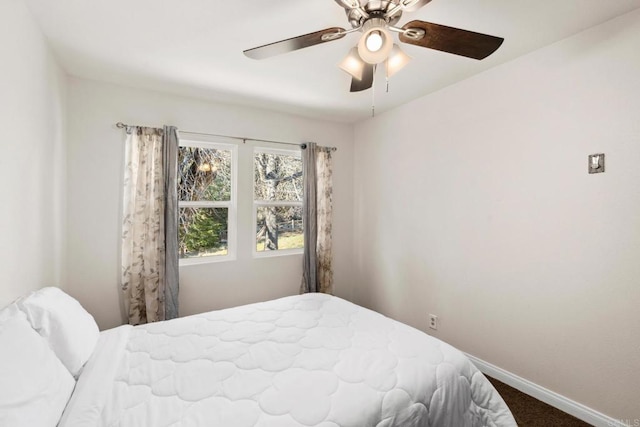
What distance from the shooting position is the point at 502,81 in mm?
2328

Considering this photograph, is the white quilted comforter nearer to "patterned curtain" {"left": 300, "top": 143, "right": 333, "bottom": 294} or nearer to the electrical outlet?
the electrical outlet

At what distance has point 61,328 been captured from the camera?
136cm

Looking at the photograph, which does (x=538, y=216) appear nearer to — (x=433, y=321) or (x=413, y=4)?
(x=433, y=321)

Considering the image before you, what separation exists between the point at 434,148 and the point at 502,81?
2.46 feet

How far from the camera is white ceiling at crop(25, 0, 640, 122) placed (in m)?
1.65

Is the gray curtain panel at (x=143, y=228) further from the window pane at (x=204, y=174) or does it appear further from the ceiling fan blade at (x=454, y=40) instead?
the ceiling fan blade at (x=454, y=40)

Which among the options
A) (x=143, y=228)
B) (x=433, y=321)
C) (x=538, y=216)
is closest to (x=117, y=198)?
(x=143, y=228)

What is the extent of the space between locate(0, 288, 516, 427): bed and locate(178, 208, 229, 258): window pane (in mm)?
1245

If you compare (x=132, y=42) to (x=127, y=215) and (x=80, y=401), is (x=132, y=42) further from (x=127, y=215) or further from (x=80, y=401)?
(x=80, y=401)

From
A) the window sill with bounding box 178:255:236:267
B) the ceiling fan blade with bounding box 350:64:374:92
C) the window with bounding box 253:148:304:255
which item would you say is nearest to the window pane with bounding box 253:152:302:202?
the window with bounding box 253:148:304:255

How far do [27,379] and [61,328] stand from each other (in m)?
0.43

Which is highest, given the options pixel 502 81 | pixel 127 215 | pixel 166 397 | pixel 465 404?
pixel 502 81

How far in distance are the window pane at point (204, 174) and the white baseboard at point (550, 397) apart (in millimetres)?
2857

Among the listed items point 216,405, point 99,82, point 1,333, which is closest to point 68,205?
point 99,82
